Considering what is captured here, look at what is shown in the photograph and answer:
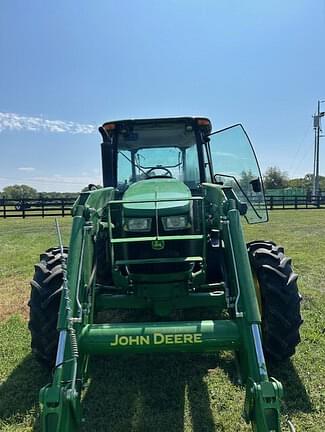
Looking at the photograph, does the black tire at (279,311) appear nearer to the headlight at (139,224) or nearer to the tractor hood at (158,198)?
the tractor hood at (158,198)

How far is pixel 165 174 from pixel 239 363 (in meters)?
2.58

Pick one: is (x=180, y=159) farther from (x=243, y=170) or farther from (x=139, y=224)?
(x=139, y=224)

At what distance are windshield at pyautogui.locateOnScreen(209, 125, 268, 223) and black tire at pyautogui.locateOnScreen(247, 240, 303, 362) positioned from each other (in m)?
0.73

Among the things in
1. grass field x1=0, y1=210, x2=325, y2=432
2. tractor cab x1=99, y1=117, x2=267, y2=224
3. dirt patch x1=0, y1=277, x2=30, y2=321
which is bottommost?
grass field x1=0, y1=210, x2=325, y2=432

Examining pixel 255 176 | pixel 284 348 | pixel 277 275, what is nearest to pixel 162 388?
pixel 284 348

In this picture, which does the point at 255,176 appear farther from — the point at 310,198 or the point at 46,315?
the point at 310,198

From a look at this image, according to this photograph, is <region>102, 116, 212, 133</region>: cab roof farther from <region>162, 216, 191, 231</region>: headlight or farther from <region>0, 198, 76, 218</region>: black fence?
<region>0, 198, 76, 218</region>: black fence

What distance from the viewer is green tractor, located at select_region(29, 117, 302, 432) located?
8.76 ft

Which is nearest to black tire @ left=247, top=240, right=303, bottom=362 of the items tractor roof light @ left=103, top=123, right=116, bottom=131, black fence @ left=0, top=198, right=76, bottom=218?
tractor roof light @ left=103, top=123, right=116, bottom=131

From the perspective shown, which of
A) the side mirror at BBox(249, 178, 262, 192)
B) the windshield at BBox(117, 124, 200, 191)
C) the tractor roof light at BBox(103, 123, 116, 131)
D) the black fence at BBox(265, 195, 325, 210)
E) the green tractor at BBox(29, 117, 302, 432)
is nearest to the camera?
the green tractor at BBox(29, 117, 302, 432)

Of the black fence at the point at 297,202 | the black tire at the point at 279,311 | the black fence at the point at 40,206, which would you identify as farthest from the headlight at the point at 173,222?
the black fence at the point at 297,202

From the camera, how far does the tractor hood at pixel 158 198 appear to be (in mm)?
3463

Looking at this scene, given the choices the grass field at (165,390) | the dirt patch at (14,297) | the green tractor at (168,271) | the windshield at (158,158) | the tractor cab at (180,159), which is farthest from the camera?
the dirt patch at (14,297)

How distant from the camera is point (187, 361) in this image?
13.0 feet
